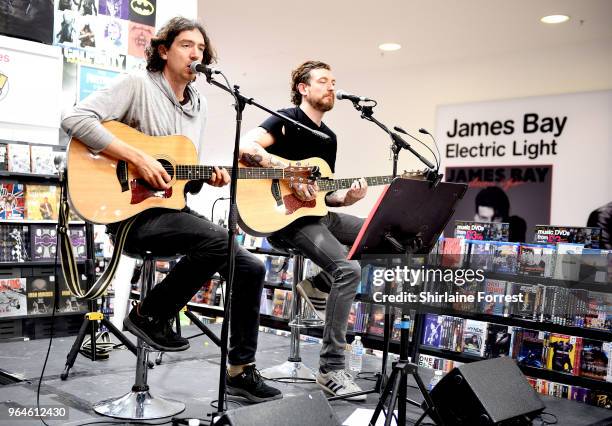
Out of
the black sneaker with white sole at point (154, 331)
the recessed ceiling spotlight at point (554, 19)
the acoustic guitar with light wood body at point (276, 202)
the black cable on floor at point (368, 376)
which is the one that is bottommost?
the black cable on floor at point (368, 376)

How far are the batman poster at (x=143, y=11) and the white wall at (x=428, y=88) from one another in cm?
381

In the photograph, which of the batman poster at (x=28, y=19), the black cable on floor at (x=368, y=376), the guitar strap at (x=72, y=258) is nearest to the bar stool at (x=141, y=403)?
the guitar strap at (x=72, y=258)

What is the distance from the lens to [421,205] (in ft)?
8.11

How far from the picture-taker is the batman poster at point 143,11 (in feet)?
15.8

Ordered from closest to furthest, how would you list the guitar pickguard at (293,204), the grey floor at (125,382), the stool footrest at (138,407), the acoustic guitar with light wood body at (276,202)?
the stool footrest at (138,407)
the grey floor at (125,382)
the acoustic guitar with light wood body at (276,202)
the guitar pickguard at (293,204)

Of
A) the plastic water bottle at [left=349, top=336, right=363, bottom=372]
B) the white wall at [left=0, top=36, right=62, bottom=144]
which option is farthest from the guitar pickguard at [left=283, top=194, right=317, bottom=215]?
the white wall at [left=0, top=36, right=62, bottom=144]

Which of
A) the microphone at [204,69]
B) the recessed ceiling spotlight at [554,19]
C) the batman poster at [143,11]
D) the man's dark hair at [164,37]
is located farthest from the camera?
the recessed ceiling spotlight at [554,19]

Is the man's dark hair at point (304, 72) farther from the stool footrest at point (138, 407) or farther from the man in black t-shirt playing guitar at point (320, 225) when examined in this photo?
the stool footrest at point (138, 407)

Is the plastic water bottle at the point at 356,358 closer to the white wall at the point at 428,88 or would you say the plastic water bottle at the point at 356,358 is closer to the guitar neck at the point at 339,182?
the guitar neck at the point at 339,182

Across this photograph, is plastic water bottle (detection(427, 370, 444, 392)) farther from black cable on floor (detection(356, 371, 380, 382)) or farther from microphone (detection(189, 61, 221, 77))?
microphone (detection(189, 61, 221, 77))

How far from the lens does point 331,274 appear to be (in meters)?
3.11

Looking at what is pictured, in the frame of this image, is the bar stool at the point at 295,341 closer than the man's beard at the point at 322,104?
Yes

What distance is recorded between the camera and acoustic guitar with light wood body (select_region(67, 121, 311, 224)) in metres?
2.30

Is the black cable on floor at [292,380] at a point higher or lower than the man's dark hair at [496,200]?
lower
